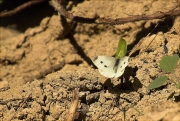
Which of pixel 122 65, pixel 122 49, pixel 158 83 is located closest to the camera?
pixel 158 83

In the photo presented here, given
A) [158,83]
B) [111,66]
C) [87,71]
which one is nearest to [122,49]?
[111,66]

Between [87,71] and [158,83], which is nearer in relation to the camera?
[158,83]

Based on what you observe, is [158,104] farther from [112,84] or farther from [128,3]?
[128,3]

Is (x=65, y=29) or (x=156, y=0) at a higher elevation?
(x=156, y=0)

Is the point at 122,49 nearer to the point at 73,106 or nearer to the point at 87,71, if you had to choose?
the point at 87,71

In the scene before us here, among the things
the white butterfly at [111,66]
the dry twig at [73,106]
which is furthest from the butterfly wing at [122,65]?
the dry twig at [73,106]

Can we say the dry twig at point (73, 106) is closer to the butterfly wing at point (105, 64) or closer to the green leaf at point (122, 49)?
the butterfly wing at point (105, 64)

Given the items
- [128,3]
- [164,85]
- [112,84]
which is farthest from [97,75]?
[128,3]

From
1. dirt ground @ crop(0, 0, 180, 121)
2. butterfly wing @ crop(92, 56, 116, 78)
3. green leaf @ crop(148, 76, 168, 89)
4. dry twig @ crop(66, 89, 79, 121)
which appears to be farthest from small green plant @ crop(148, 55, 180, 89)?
dry twig @ crop(66, 89, 79, 121)
